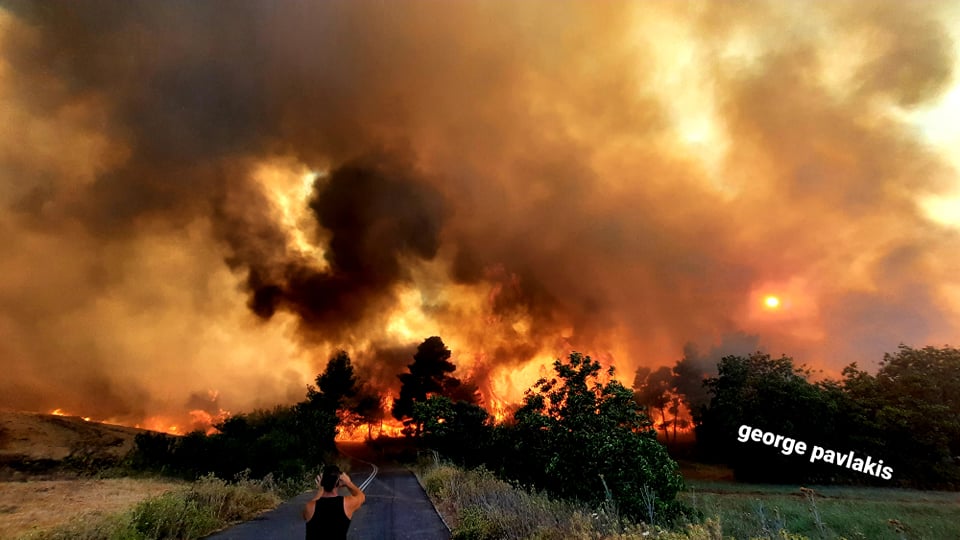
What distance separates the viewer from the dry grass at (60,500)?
38.9 ft

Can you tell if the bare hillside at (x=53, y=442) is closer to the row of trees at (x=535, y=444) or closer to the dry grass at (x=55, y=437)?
the dry grass at (x=55, y=437)

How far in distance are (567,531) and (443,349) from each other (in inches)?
2404

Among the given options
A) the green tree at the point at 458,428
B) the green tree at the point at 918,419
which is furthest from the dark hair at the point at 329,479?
the green tree at the point at 918,419

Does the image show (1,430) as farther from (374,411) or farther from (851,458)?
(851,458)

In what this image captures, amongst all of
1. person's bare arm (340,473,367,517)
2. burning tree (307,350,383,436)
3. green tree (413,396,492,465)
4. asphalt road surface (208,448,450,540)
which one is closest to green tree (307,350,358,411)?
burning tree (307,350,383,436)

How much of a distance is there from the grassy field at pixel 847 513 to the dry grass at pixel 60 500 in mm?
18878

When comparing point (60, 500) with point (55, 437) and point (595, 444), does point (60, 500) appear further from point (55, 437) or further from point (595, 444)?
point (55, 437)

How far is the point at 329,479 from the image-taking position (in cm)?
647

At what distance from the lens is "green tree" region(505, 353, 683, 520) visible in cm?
1281

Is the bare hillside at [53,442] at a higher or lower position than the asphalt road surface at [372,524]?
higher

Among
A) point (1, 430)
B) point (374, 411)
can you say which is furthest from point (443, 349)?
point (1, 430)

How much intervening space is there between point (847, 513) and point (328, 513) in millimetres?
31446

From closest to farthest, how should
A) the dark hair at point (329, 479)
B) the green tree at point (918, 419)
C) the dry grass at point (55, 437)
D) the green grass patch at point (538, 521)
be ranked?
the dark hair at point (329, 479) → the green grass patch at point (538, 521) → the dry grass at point (55, 437) → the green tree at point (918, 419)

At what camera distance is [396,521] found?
48.6 feet
